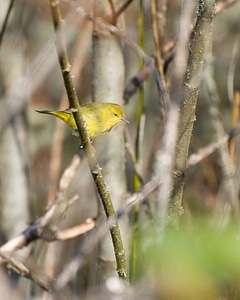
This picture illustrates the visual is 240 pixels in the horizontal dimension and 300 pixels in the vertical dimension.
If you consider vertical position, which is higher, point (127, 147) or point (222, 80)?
point (127, 147)

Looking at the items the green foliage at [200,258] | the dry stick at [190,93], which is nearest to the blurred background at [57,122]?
the dry stick at [190,93]

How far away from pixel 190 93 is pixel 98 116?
3.62 ft

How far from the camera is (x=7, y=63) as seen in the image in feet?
8.66

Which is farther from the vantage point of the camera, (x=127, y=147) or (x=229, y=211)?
(x=127, y=147)

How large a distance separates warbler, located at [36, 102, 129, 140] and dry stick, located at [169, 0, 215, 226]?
0.86 meters

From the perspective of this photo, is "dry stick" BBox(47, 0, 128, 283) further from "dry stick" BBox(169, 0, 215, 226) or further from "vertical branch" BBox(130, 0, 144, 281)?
"vertical branch" BBox(130, 0, 144, 281)

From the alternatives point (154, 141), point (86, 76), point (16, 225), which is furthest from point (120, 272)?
point (86, 76)

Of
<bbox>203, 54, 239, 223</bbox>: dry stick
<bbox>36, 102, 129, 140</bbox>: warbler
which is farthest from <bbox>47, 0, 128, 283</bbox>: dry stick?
<bbox>36, 102, 129, 140</bbox>: warbler

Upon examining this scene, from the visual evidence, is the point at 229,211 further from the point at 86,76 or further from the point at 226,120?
the point at 226,120

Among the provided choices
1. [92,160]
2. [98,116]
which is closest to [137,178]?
[98,116]

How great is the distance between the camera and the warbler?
2.24 meters

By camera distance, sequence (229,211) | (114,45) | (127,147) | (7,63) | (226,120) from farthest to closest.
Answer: (226,120) < (7,63) < (127,147) < (114,45) < (229,211)

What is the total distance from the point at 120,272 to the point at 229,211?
0.61 meters

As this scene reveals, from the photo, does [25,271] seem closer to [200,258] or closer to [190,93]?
[190,93]
